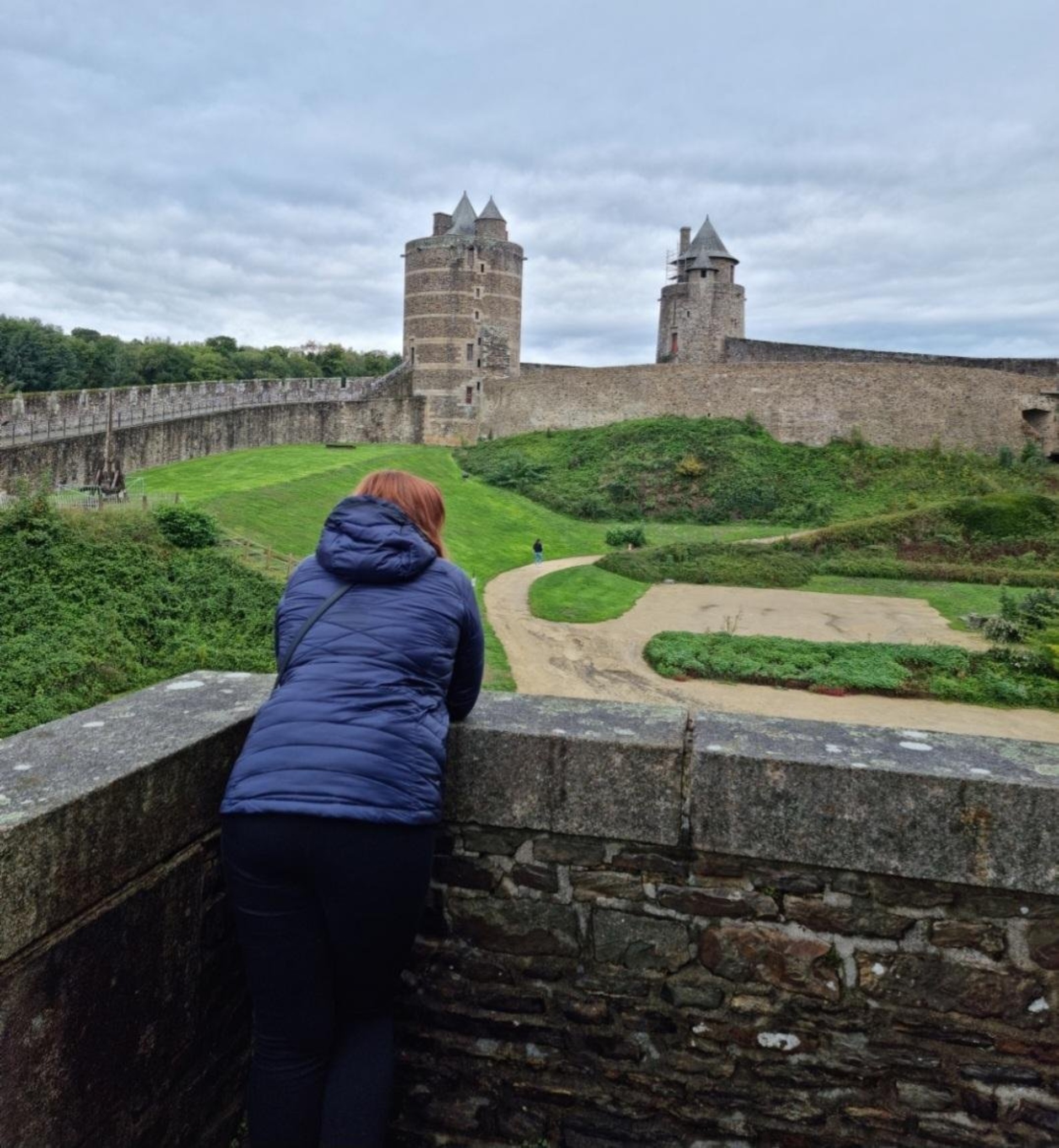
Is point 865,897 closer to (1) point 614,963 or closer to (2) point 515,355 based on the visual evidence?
(1) point 614,963

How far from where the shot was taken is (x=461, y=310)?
48.1 metres

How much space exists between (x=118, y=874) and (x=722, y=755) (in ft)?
5.85

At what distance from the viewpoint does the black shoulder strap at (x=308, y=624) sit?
8.66 ft

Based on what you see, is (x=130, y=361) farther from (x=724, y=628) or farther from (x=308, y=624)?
(x=308, y=624)

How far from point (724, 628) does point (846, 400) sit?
2513 cm

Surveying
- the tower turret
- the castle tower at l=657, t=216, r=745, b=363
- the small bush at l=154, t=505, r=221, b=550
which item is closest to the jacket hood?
the small bush at l=154, t=505, r=221, b=550

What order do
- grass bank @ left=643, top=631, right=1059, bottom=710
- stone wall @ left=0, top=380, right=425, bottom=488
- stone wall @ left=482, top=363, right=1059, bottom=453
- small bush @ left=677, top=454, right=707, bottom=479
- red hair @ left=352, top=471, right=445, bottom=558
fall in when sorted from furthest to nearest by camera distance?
stone wall @ left=482, top=363, right=1059, bottom=453 → small bush @ left=677, top=454, right=707, bottom=479 → stone wall @ left=0, top=380, right=425, bottom=488 → grass bank @ left=643, top=631, right=1059, bottom=710 → red hair @ left=352, top=471, right=445, bottom=558

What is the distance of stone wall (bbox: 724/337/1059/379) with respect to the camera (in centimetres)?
4134

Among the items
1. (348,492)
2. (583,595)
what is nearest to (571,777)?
(583,595)

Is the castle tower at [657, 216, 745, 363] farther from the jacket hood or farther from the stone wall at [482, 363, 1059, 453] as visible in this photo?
the jacket hood

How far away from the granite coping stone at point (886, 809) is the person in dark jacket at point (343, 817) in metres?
0.92

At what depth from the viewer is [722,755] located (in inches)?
111

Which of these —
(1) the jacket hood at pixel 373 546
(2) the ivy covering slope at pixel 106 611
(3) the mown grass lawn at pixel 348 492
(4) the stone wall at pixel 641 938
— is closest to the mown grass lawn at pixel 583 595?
(3) the mown grass lawn at pixel 348 492

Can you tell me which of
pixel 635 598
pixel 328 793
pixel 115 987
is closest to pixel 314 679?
pixel 328 793
